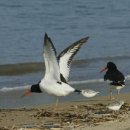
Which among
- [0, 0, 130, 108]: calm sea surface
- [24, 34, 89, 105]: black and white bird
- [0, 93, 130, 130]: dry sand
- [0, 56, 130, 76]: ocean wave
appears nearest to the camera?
[0, 93, 130, 130]: dry sand

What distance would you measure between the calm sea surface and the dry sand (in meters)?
1.27

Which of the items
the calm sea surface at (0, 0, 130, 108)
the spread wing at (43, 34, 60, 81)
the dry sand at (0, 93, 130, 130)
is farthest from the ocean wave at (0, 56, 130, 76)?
the spread wing at (43, 34, 60, 81)

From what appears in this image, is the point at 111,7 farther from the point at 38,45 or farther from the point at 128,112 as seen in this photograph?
the point at 128,112

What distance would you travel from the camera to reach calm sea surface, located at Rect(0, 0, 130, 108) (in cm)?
1427

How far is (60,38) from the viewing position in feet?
64.1

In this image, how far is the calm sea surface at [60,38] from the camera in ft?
46.8

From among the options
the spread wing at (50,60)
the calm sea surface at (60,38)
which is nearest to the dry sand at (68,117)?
the spread wing at (50,60)

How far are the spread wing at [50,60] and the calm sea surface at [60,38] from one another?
154 centimetres

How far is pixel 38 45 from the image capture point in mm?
18422

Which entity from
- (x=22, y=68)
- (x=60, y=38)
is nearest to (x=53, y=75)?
(x=22, y=68)

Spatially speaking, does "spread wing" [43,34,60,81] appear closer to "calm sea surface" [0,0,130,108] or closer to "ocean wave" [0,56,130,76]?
"calm sea surface" [0,0,130,108]

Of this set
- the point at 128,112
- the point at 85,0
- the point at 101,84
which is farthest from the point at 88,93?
the point at 85,0

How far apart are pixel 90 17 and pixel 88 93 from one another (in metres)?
13.8

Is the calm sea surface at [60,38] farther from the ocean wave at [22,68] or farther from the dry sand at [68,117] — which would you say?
the dry sand at [68,117]
